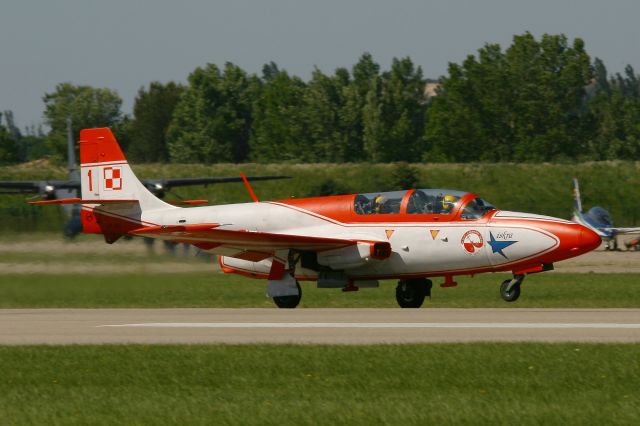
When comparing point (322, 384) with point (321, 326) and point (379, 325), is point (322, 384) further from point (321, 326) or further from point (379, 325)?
point (379, 325)

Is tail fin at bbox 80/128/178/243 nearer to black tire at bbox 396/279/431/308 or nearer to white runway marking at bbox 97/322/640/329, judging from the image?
black tire at bbox 396/279/431/308

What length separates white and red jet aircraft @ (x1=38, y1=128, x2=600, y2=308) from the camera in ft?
69.7

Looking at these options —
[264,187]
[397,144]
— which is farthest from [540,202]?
[397,144]

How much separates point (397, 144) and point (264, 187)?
4215 cm

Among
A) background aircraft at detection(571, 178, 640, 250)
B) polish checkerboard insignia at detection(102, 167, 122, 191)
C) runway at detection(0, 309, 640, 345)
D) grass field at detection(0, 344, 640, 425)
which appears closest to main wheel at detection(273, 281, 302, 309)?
runway at detection(0, 309, 640, 345)

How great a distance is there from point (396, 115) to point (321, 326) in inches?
3948

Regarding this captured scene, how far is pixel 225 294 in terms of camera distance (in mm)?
28984

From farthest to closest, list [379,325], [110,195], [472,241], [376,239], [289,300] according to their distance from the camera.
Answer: [110,195], [289,300], [376,239], [472,241], [379,325]

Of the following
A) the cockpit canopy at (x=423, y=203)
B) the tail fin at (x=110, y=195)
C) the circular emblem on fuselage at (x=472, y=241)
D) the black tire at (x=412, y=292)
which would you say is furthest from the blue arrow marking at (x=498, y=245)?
the tail fin at (x=110, y=195)

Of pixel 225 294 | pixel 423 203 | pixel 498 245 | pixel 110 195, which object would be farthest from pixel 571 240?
pixel 225 294

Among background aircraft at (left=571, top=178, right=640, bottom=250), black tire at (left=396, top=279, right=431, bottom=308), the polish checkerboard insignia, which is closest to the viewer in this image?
black tire at (left=396, top=279, right=431, bottom=308)

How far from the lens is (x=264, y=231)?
23.0m

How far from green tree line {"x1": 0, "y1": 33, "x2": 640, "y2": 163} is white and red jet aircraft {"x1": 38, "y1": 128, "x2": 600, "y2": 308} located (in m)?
74.0

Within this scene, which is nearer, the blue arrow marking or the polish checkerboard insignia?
the blue arrow marking
